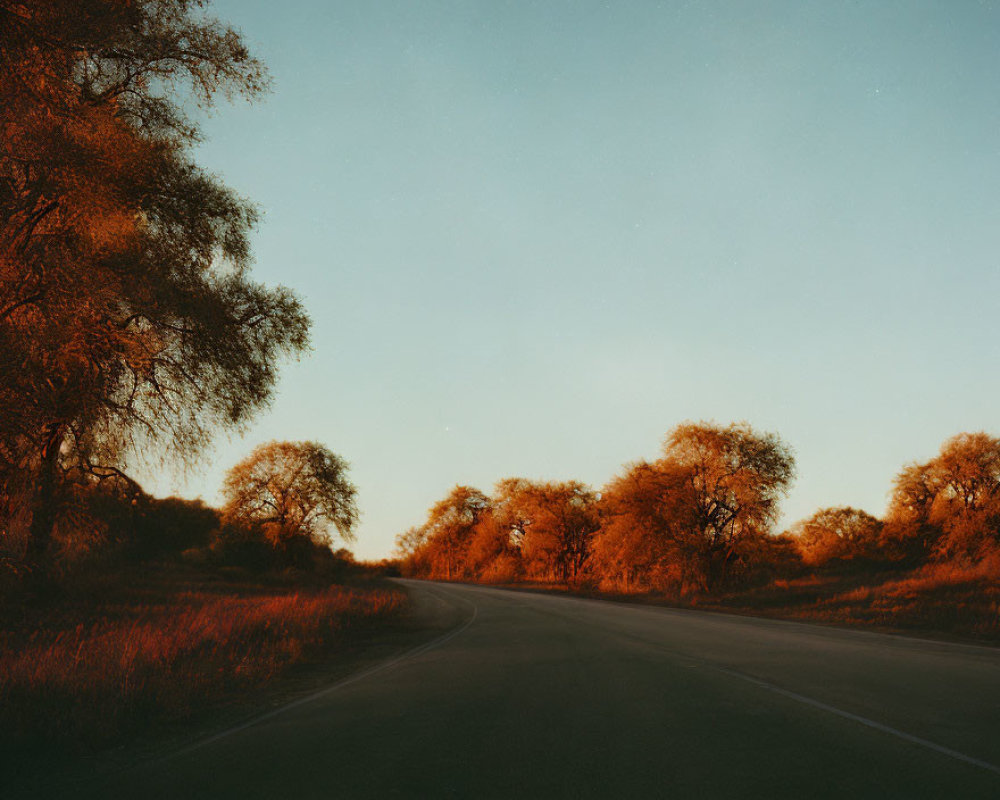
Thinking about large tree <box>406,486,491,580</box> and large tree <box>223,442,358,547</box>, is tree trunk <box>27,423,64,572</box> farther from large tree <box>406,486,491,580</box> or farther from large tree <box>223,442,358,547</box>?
large tree <box>406,486,491,580</box>

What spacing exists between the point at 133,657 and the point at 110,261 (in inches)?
296

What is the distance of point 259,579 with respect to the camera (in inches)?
1443

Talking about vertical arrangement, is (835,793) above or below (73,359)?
below

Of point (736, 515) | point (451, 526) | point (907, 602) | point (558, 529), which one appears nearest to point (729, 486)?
point (736, 515)

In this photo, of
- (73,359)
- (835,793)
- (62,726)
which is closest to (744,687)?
(835,793)

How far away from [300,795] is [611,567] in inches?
1522

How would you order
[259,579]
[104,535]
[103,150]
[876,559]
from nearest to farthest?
[103,150], [104,535], [259,579], [876,559]

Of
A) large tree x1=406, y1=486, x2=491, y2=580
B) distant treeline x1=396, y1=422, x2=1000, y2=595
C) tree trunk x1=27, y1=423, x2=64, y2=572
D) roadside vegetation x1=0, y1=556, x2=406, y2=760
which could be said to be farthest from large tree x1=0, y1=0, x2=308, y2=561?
large tree x1=406, y1=486, x2=491, y2=580

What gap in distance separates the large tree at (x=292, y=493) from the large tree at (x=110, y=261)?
1161 inches

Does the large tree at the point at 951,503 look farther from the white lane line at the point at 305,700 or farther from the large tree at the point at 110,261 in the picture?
the large tree at the point at 110,261

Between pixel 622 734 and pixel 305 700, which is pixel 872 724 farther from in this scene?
pixel 305 700

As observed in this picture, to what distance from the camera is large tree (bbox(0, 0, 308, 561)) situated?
1051cm

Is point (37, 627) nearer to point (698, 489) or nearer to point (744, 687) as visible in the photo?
point (744, 687)

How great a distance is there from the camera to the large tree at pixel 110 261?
1051 centimetres
